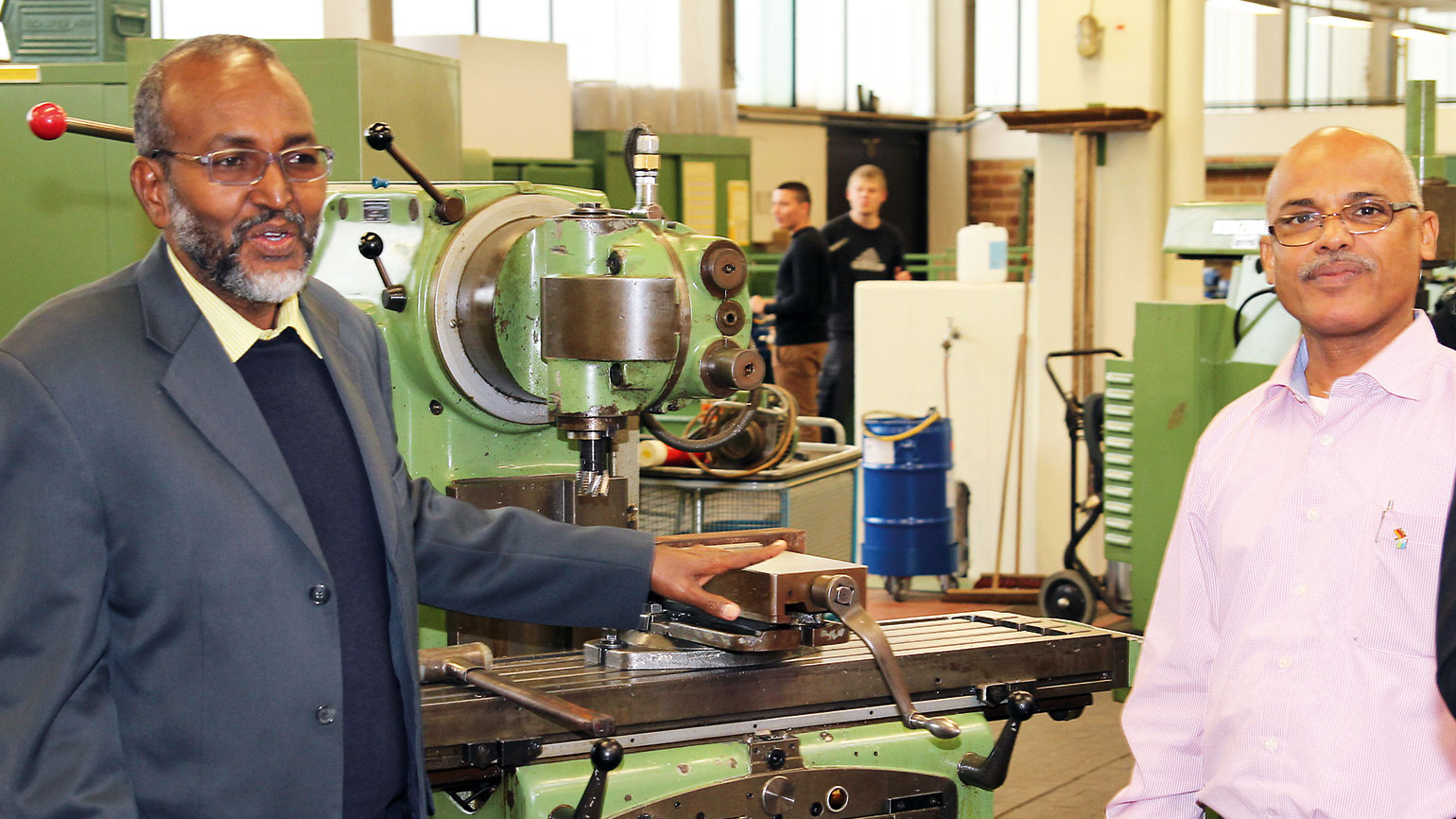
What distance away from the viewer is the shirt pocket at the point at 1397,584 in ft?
4.28

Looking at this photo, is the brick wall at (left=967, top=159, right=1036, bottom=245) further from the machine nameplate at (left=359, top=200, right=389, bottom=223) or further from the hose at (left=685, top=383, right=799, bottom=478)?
the machine nameplate at (left=359, top=200, right=389, bottom=223)

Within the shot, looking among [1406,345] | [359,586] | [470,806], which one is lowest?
[470,806]

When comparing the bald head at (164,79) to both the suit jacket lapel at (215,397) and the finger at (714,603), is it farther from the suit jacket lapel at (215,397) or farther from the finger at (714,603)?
the finger at (714,603)

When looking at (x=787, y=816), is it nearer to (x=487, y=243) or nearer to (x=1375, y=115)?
(x=487, y=243)

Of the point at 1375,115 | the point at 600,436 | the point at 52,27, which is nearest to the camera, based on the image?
the point at 600,436

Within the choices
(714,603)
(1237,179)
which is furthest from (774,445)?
(1237,179)

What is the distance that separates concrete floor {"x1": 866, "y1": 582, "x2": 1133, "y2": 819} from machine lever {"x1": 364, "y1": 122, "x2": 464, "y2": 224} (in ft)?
5.76

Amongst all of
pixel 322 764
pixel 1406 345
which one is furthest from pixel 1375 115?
pixel 322 764

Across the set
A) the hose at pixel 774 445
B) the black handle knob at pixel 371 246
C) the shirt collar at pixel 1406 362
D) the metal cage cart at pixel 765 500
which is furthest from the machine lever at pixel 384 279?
the hose at pixel 774 445

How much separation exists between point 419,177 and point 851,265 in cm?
442

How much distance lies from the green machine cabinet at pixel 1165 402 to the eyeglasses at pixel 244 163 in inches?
110

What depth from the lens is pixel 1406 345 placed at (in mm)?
1385

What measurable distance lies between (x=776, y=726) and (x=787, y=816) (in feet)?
0.32

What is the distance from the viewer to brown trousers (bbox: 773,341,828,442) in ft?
19.7
